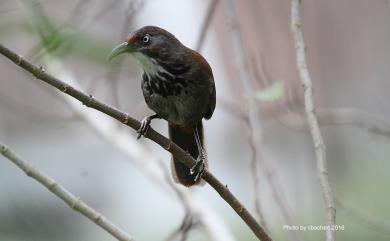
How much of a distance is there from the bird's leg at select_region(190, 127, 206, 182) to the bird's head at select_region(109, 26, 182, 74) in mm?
513

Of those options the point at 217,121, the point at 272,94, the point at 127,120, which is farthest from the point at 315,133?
the point at 217,121

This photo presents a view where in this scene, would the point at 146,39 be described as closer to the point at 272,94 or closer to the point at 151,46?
the point at 151,46

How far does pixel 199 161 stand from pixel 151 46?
0.65m

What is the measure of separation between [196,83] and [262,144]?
48 cm

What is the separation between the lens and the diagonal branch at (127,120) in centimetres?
234

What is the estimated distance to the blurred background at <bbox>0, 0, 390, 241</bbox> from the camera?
2.94m

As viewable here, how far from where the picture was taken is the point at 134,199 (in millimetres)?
8484

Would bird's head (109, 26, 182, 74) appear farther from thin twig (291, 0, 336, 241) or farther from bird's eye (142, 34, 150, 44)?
thin twig (291, 0, 336, 241)

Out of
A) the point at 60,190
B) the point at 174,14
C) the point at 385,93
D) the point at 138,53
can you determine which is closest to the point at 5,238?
the point at 60,190

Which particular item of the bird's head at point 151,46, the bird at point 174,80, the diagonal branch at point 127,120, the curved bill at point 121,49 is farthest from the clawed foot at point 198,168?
the curved bill at point 121,49

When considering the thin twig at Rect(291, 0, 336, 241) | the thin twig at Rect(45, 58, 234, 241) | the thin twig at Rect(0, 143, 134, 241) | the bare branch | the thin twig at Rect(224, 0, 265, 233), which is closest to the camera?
the thin twig at Rect(291, 0, 336, 241)

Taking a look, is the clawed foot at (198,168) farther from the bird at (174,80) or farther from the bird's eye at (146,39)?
the bird's eye at (146,39)

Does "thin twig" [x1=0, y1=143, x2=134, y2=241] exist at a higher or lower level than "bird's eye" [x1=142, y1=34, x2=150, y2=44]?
lower

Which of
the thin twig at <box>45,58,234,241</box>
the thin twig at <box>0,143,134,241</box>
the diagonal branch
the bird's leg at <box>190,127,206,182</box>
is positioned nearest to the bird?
the bird's leg at <box>190,127,206,182</box>
